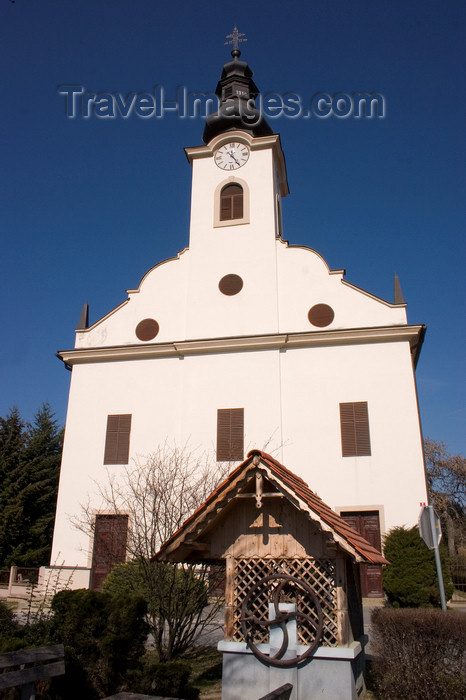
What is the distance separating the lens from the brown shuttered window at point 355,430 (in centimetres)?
1789

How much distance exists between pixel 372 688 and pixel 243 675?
2.84 meters

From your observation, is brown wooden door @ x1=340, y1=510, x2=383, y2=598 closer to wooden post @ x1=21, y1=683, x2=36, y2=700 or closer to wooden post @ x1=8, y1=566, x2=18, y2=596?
wooden post @ x1=8, y1=566, x2=18, y2=596

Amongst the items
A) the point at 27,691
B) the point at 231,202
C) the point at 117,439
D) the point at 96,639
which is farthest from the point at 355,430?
the point at 27,691

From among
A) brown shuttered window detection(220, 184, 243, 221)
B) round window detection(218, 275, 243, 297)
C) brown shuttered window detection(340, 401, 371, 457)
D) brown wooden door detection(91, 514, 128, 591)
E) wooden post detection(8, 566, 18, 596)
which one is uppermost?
brown shuttered window detection(220, 184, 243, 221)

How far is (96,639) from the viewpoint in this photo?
8125 mm

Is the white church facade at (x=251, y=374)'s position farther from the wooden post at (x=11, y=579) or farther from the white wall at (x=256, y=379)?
the wooden post at (x=11, y=579)

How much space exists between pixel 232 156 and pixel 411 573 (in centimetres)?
1775

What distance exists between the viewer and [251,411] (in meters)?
19.1

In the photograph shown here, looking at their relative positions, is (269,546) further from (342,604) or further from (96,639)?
(96,639)

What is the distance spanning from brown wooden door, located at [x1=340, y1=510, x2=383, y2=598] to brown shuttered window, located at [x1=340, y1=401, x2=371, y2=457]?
6.21 ft

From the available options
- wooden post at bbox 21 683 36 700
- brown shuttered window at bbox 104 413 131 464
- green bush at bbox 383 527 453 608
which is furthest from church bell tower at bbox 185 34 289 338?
wooden post at bbox 21 683 36 700

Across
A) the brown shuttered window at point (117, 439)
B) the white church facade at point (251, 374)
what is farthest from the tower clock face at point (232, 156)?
the brown shuttered window at point (117, 439)

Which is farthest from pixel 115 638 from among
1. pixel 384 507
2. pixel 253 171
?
pixel 253 171

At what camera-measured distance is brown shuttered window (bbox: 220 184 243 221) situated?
22.6 meters
